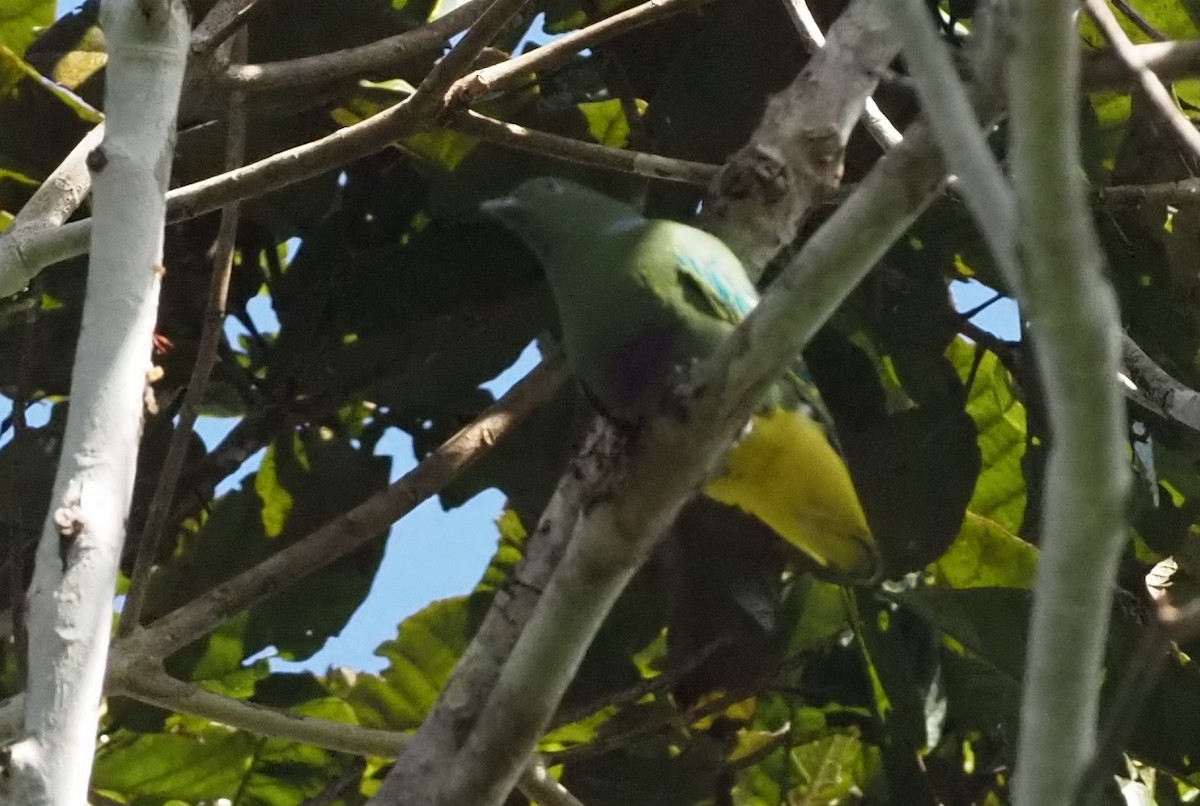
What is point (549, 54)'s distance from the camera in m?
1.96

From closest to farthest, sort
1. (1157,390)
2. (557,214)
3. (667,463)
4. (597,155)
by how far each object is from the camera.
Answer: (667,463) < (1157,390) < (597,155) < (557,214)

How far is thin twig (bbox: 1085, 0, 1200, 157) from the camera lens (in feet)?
3.37

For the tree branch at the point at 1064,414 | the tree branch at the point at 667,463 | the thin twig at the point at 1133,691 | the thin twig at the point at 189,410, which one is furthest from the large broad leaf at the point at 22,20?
the thin twig at the point at 1133,691

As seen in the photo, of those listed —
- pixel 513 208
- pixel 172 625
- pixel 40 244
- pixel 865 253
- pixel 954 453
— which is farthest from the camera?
pixel 954 453

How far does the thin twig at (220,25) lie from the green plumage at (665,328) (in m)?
0.57

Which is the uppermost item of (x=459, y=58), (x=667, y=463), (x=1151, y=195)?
(x=459, y=58)

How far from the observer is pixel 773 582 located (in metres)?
2.51

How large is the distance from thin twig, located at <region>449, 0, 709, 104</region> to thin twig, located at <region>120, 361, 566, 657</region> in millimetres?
527

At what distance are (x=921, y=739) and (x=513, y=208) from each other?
3.84ft

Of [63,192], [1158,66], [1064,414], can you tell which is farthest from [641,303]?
[1064,414]

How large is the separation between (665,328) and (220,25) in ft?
2.28

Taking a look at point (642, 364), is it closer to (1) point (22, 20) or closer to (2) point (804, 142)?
(2) point (804, 142)

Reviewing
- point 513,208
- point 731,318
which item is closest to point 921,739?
point 731,318

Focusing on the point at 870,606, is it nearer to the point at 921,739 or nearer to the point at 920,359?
the point at 921,739
